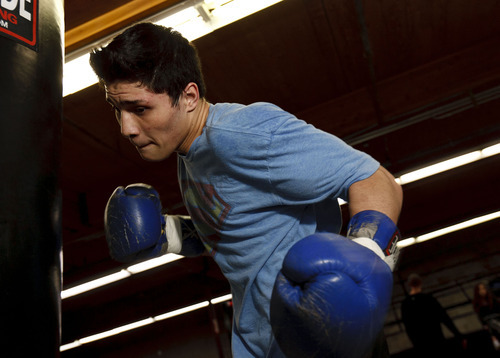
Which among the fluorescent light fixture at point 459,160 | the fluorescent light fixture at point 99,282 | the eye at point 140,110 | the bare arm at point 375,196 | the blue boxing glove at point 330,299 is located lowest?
the fluorescent light fixture at point 99,282

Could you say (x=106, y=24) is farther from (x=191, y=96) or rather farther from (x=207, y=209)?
(x=207, y=209)

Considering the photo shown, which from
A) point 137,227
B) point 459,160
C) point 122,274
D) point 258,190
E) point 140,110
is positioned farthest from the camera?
point 122,274

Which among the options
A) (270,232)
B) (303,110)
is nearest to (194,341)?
(303,110)

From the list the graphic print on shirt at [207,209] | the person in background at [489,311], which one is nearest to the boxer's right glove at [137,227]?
the graphic print on shirt at [207,209]

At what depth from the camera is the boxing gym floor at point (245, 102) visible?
88 centimetres

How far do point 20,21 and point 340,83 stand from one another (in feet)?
15.2

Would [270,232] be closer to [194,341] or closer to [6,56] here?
[6,56]

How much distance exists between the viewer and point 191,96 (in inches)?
56.0

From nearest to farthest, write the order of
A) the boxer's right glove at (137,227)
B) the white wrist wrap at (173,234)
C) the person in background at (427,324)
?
the boxer's right glove at (137,227), the white wrist wrap at (173,234), the person in background at (427,324)

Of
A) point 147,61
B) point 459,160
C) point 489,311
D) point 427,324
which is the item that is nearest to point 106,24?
point 147,61

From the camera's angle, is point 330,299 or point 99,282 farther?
point 99,282

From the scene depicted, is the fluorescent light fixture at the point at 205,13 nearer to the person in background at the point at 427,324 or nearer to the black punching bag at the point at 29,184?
the black punching bag at the point at 29,184

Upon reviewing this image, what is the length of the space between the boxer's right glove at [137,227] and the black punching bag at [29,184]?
482mm

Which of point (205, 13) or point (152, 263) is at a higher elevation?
point (205, 13)
